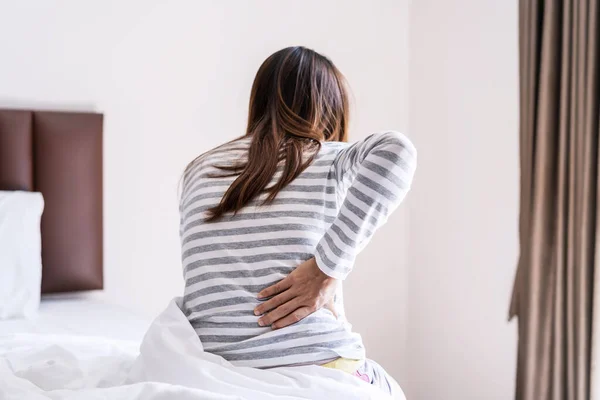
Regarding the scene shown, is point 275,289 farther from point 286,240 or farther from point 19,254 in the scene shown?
point 19,254

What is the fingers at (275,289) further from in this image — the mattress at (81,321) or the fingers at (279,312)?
the mattress at (81,321)

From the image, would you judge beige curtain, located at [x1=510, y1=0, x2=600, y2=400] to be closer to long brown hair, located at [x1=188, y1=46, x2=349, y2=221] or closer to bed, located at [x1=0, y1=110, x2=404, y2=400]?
long brown hair, located at [x1=188, y1=46, x2=349, y2=221]

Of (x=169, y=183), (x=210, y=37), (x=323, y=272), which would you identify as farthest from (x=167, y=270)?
(x=323, y=272)

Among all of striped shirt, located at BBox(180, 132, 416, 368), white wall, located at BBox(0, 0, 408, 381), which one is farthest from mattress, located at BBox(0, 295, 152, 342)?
striped shirt, located at BBox(180, 132, 416, 368)

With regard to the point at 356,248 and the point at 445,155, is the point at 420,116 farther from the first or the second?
the point at 356,248

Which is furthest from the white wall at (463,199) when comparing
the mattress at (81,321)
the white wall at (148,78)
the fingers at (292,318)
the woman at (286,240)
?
the fingers at (292,318)

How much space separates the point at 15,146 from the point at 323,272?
1.58 metres

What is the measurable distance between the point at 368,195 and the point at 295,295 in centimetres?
22

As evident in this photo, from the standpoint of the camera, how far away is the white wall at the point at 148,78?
254cm

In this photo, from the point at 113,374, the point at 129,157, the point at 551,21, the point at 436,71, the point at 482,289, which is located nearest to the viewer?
the point at 113,374

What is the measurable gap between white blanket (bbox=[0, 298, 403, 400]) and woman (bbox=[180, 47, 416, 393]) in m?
0.05

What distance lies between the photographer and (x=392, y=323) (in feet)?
10.5

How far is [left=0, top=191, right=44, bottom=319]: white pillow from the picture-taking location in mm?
2297

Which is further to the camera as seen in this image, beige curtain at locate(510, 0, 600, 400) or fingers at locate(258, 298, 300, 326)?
beige curtain at locate(510, 0, 600, 400)
